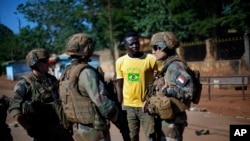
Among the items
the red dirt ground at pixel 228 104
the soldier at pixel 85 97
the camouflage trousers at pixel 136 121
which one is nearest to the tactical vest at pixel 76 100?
the soldier at pixel 85 97

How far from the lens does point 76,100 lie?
2.82 metres

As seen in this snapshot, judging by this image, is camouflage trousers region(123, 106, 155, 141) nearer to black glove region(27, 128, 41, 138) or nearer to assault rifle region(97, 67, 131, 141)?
assault rifle region(97, 67, 131, 141)

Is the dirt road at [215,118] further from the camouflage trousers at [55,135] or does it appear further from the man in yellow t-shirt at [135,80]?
the camouflage trousers at [55,135]

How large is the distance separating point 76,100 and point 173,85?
0.99m

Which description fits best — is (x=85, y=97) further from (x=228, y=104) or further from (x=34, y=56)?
(x=228, y=104)

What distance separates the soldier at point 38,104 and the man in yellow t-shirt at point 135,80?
92 cm

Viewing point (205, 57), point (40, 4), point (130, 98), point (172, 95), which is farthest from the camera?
point (40, 4)

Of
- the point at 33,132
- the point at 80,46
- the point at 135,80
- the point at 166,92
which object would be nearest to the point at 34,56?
the point at 33,132

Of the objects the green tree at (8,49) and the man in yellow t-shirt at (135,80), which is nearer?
the man in yellow t-shirt at (135,80)

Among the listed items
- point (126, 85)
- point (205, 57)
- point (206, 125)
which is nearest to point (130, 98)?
point (126, 85)

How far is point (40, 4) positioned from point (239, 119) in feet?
129

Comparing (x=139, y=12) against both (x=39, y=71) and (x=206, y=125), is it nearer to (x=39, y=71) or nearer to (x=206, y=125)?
(x=206, y=125)

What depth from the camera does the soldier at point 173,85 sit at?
3066 mm

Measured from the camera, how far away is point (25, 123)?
3.60 metres
